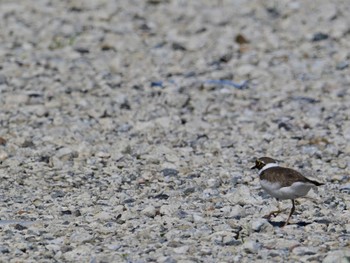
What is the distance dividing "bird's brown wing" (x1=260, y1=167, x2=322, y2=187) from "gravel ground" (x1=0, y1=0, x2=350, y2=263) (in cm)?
37

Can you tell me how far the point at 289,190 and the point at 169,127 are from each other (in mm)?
4241

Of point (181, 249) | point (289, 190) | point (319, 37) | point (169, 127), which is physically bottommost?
point (169, 127)

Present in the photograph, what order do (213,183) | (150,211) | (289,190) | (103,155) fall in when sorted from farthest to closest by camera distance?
(103,155) → (213,183) → (150,211) → (289,190)

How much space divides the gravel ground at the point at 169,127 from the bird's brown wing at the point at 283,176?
1.22ft

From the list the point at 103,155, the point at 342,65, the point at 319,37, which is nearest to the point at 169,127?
the point at 103,155

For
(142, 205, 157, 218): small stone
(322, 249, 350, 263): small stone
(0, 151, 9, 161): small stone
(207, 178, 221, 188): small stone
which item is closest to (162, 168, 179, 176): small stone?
(207, 178, 221, 188): small stone

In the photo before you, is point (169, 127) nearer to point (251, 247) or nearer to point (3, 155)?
point (3, 155)

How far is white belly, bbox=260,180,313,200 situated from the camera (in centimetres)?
813

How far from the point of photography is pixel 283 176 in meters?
8.27

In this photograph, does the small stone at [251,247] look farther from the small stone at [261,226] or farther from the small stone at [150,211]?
the small stone at [150,211]

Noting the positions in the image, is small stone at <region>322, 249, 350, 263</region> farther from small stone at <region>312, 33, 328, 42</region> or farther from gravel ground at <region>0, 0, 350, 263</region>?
small stone at <region>312, 33, 328, 42</region>

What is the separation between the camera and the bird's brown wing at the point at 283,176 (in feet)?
26.8

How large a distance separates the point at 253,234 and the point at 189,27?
9.56m

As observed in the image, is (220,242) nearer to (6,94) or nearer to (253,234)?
(253,234)
